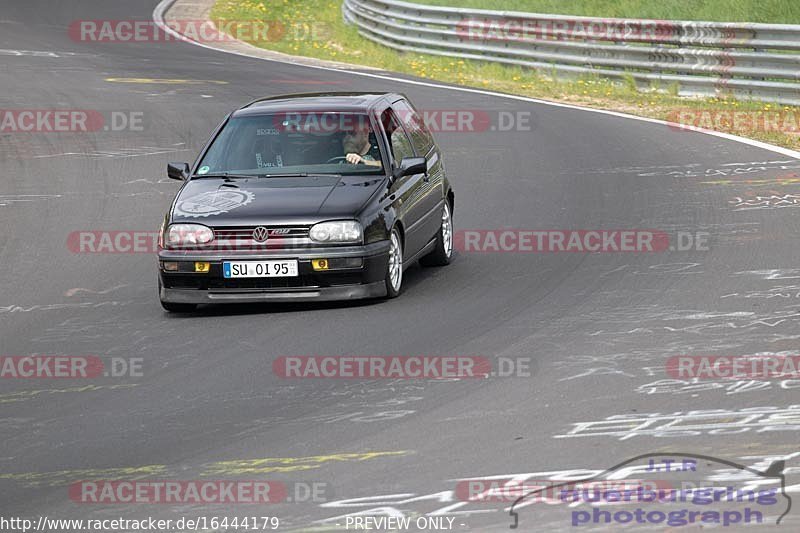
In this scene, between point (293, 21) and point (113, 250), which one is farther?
point (293, 21)

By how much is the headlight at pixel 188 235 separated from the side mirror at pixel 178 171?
35.1 inches

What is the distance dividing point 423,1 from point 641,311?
Answer: 1058 inches

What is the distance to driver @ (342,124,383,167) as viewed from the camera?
11.7 meters

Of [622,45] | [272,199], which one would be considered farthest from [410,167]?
[622,45]

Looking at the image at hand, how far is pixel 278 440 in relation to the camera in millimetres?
7488

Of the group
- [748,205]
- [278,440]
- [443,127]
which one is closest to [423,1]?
[443,127]

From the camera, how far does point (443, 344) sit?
948 centimetres

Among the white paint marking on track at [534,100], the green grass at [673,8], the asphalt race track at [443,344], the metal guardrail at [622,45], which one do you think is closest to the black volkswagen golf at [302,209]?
the asphalt race track at [443,344]

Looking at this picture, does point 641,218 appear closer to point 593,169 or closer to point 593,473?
point 593,169

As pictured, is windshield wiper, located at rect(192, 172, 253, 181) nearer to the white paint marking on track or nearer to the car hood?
the car hood

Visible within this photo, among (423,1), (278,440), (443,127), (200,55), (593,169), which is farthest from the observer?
(423,1)

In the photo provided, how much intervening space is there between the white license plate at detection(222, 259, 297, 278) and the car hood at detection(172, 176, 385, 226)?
11.8 inches

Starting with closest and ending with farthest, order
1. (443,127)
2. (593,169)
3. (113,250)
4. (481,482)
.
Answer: (481,482)
(113,250)
(593,169)
(443,127)

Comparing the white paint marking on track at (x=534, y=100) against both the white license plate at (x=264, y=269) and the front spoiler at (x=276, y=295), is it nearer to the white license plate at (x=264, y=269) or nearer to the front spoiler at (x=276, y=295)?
the front spoiler at (x=276, y=295)
